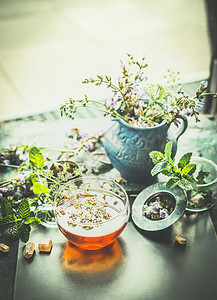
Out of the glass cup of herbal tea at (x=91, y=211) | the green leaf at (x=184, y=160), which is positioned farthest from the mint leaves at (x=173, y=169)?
the glass cup of herbal tea at (x=91, y=211)

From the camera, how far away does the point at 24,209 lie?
2.71 ft

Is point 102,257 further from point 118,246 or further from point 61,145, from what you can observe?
point 61,145

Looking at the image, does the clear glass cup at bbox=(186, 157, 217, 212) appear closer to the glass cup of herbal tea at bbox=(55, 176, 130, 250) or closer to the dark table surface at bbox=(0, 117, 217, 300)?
the dark table surface at bbox=(0, 117, 217, 300)

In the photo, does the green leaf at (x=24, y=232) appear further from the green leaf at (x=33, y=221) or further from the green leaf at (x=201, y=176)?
the green leaf at (x=201, y=176)

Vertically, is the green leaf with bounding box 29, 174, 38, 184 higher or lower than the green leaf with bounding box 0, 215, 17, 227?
higher

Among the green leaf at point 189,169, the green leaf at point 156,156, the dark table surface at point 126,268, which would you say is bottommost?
the dark table surface at point 126,268

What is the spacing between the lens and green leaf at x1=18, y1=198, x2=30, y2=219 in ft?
2.71

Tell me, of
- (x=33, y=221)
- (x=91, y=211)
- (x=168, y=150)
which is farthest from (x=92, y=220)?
(x=168, y=150)

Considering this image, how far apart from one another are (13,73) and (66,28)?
2.82 feet

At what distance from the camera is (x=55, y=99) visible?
234 cm

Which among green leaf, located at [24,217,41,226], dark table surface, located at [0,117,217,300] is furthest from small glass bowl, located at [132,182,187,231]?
green leaf, located at [24,217,41,226]

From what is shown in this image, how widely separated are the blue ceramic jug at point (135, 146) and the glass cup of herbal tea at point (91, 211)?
0.09 meters

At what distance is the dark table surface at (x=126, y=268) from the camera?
0.74m

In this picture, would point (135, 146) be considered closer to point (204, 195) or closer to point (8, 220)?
point (204, 195)
